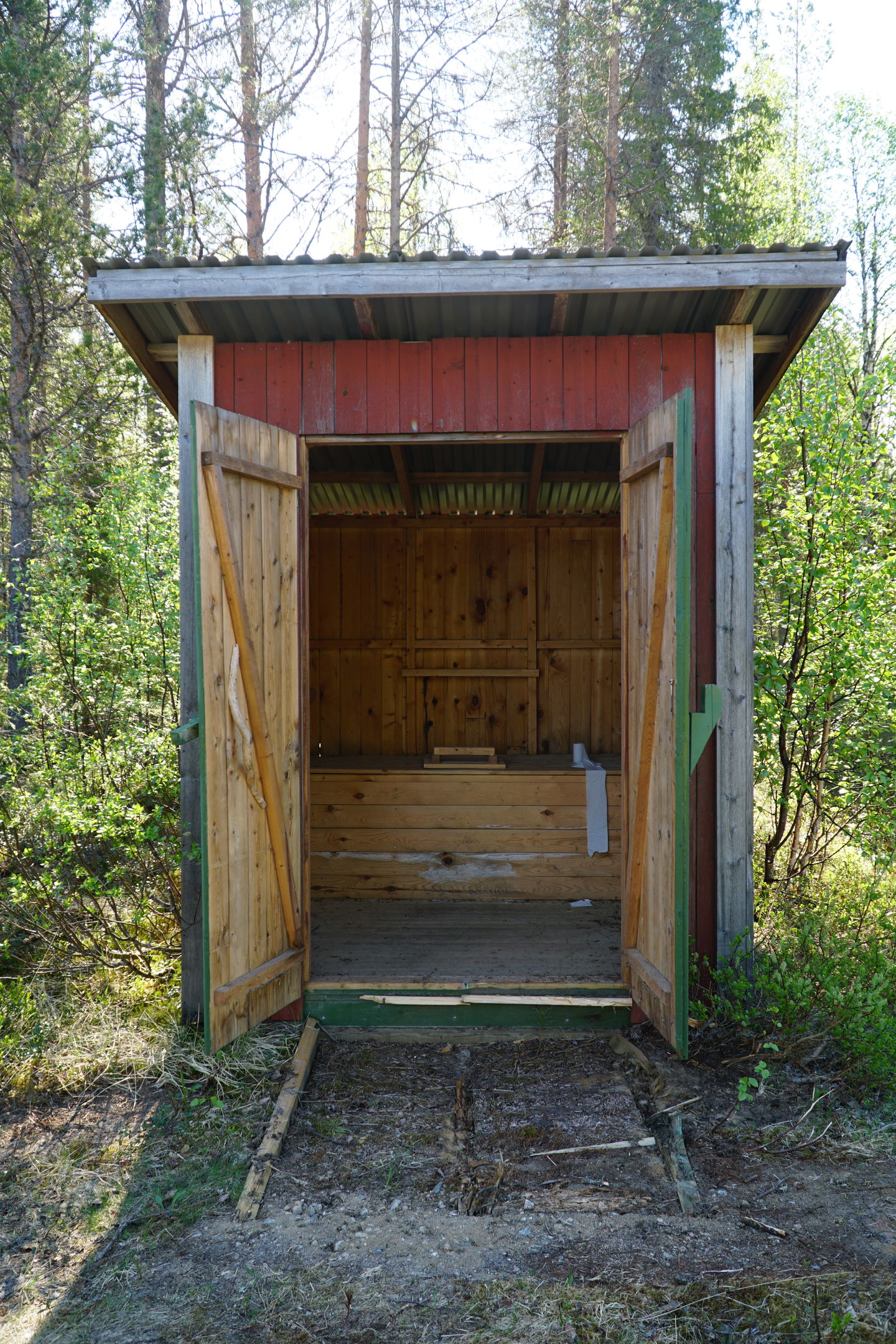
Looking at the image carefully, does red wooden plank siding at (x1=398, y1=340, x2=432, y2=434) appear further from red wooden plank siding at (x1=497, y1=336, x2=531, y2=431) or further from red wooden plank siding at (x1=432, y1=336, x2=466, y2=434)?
red wooden plank siding at (x1=497, y1=336, x2=531, y2=431)

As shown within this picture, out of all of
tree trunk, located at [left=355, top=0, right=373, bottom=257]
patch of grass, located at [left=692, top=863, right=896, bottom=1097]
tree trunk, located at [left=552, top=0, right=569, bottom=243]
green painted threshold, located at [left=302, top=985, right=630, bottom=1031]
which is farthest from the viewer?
tree trunk, located at [left=355, top=0, right=373, bottom=257]

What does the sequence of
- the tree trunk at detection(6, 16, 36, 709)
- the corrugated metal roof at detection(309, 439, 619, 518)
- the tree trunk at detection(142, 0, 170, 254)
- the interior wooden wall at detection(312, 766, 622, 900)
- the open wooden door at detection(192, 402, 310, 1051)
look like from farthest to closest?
the tree trunk at detection(142, 0, 170, 254) → the tree trunk at detection(6, 16, 36, 709) → the corrugated metal roof at detection(309, 439, 619, 518) → the interior wooden wall at detection(312, 766, 622, 900) → the open wooden door at detection(192, 402, 310, 1051)

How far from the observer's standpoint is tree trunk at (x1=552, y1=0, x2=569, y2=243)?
1148 centimetres

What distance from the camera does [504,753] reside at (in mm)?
7727

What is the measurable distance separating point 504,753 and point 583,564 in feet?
5.95

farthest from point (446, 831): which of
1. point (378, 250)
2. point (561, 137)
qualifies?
point (561, 137)

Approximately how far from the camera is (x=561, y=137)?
1190 centimetres

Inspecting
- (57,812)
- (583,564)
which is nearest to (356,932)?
(57,812)

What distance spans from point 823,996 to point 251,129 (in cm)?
1159

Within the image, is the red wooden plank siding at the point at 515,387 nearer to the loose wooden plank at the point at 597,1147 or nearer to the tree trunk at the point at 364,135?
the loose wooden plank at the point at 597,1147

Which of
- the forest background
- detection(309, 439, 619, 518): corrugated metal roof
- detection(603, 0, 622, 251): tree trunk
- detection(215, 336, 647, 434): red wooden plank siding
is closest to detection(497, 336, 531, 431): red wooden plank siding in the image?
detection(215, 336, 647, 434): red wooden plank siding

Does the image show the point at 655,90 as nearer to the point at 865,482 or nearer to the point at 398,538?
the point at 398,538

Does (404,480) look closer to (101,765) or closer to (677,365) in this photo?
(677,365)

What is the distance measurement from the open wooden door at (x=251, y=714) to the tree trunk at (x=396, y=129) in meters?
8.94
